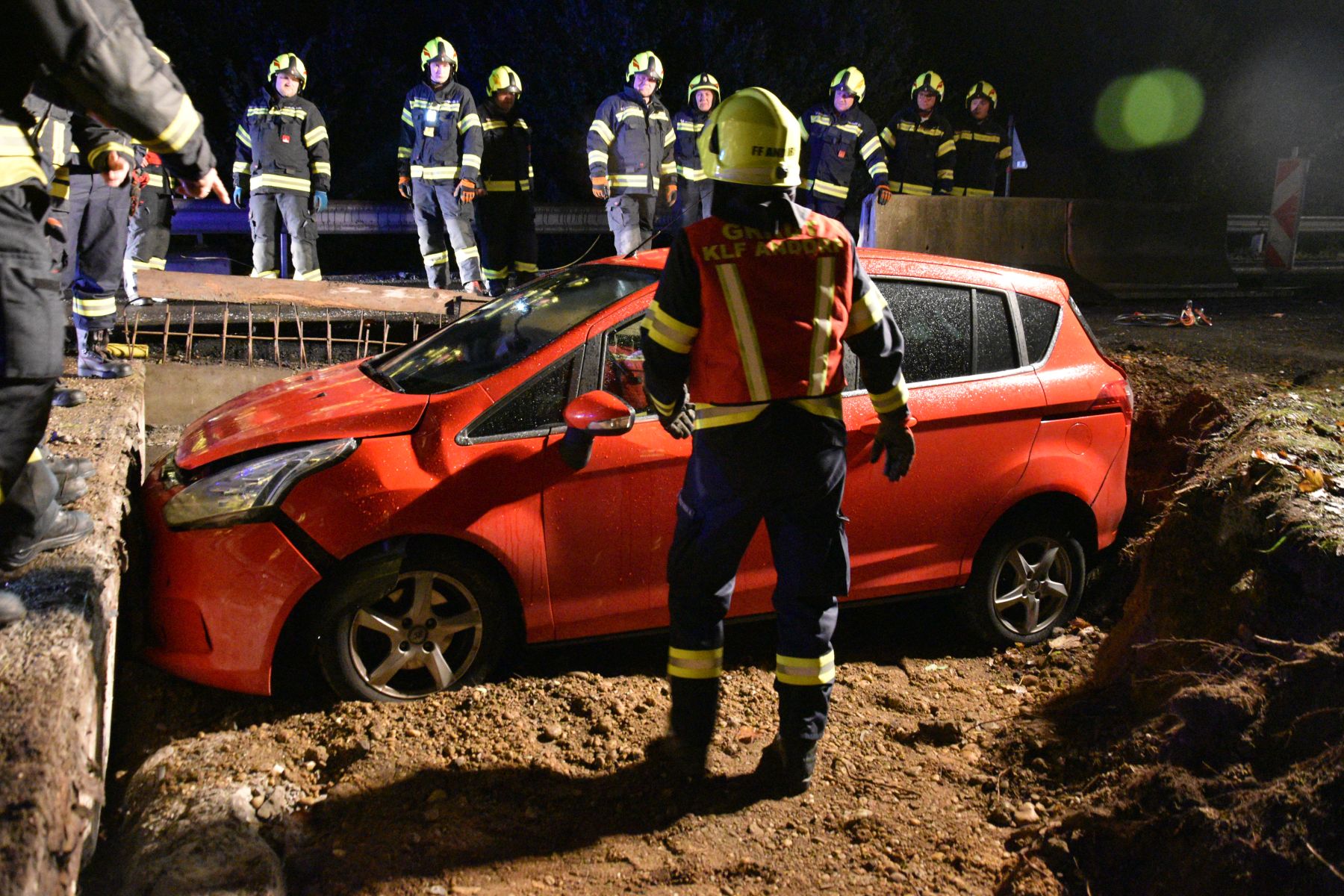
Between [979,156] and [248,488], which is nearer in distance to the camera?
[248,488]

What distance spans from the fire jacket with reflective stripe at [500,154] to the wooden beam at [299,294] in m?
2.53

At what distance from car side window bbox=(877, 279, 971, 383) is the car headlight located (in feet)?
7.13

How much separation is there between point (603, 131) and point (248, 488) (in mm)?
7528

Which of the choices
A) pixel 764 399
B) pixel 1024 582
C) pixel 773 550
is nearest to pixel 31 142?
pixel 764 399

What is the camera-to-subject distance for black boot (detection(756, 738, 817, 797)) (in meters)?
3.26

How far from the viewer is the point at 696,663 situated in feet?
10.6

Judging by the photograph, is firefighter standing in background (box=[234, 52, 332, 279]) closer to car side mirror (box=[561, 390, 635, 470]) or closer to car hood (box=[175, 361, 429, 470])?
car hood (box=[175, 361, 429, 470])

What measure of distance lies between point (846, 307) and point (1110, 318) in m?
8.14

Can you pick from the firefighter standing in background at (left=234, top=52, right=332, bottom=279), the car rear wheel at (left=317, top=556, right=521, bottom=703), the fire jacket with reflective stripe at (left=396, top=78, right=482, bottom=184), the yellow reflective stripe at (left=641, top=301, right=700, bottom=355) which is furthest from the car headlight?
the fire jacket with reflective stripe at (left=396, top=78, right=482, bottom=184)

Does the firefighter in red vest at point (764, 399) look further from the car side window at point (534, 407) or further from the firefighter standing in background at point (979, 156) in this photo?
the firefighter standing in background at point (979, 156)

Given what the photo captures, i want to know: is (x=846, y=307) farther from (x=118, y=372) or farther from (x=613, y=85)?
(x=613, y=85)

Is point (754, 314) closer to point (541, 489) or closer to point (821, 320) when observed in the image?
point (821, 320)

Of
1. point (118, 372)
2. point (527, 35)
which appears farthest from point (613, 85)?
point (118, 372)

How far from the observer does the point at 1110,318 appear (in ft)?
33.5
